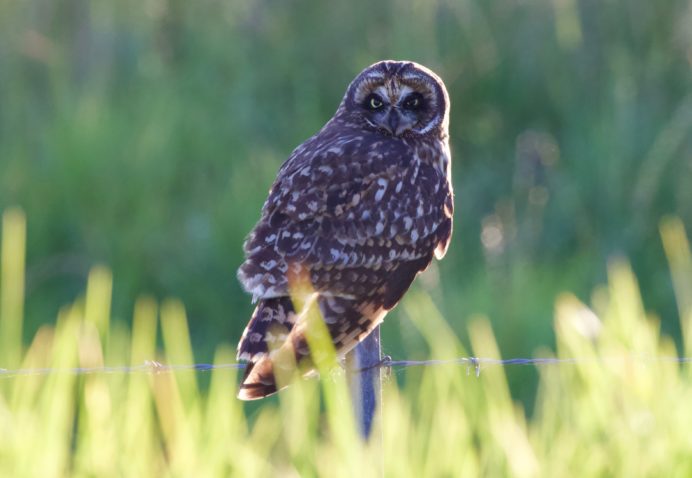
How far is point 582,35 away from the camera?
23.2 ft

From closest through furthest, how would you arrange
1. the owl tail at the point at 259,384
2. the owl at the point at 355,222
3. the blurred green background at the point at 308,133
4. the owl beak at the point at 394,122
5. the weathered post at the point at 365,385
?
the weathered post at the point at 365,385, the owl tail at the point at 259,384, the owl at the point at 355,222, the owl beak at the point at 394,122, the blurred green background at the point at 308,133

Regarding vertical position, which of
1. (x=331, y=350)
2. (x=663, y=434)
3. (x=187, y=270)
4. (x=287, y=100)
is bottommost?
(x=663, y=434)

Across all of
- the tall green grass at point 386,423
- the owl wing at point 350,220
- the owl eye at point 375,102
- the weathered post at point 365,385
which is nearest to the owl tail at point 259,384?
the tall green grass at point 386,423

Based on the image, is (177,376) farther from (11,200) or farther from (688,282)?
(11,200)

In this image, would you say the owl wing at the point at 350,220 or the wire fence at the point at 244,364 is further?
the owl wing at the point at 350,220

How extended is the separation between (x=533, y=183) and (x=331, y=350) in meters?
3.52

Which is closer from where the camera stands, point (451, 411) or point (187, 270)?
point (451, 411)

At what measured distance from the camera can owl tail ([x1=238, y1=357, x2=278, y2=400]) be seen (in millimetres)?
3076

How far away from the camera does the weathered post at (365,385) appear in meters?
2.91

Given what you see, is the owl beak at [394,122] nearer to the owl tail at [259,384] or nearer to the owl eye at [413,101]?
the owl eye at [413,101]

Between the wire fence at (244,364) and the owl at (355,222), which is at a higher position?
the owl at (355,222)

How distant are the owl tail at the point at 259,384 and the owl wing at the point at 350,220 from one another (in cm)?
39

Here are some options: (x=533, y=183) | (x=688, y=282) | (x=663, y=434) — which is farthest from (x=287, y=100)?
(x=663, y=434)

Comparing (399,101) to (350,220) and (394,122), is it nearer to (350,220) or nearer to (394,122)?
(394,122)
